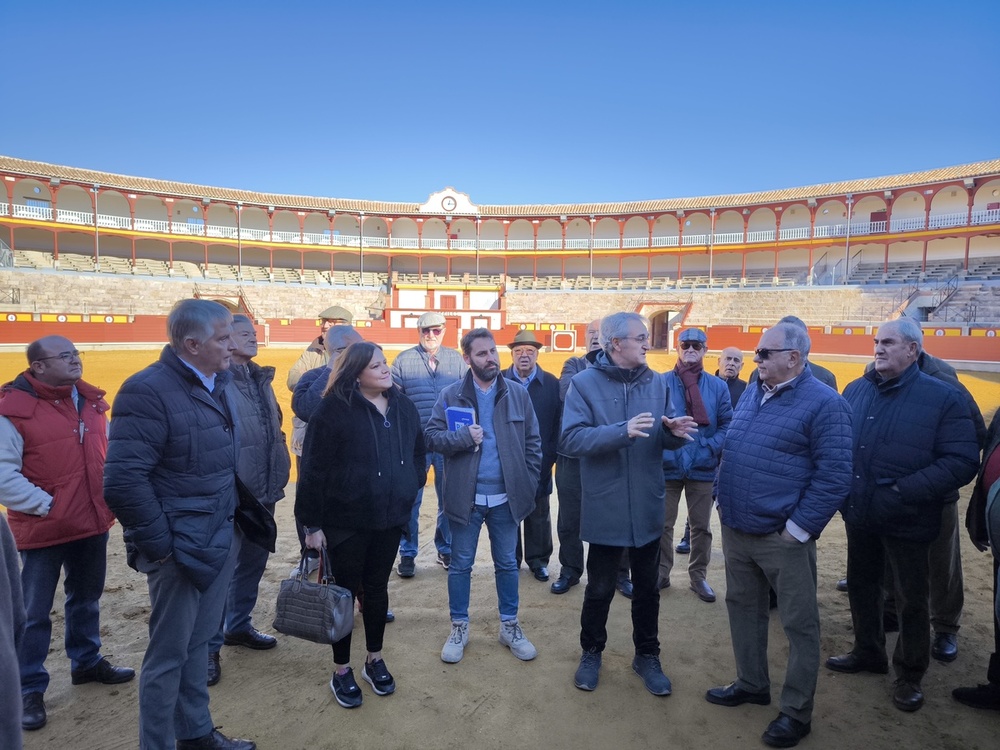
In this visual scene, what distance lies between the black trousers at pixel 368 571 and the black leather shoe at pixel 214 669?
2.30ft

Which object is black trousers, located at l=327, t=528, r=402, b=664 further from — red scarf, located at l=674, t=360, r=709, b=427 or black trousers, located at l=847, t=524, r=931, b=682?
black trousers, located at l=847, t=524, r=931, b=682

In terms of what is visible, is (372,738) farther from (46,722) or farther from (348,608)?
(46,722)

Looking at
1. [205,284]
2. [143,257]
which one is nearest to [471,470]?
[205,284]

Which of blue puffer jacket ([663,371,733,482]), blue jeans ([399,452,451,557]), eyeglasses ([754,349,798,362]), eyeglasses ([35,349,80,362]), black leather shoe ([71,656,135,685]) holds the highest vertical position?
eyeglasses ([754,349,798,362])

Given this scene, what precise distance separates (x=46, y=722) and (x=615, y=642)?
2.92m

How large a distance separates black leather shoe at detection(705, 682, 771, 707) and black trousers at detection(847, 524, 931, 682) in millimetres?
722

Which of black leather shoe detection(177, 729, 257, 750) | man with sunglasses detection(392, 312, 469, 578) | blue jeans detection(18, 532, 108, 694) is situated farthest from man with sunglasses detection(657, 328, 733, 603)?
blue jeans detection(18, 532, 108, 694)

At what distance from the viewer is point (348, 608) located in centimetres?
267

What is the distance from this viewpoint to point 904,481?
286 centimetres

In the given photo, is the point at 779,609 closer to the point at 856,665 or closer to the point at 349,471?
the point at 856,665

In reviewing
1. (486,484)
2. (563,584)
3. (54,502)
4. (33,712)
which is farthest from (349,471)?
(563,584)

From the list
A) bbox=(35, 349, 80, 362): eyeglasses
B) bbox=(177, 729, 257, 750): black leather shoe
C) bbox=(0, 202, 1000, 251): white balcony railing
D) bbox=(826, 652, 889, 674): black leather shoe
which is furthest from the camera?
bbox=(0, 202, 1000, 251): white balcony railing

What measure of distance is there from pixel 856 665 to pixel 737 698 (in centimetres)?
83

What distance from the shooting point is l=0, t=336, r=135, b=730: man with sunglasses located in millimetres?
2715
